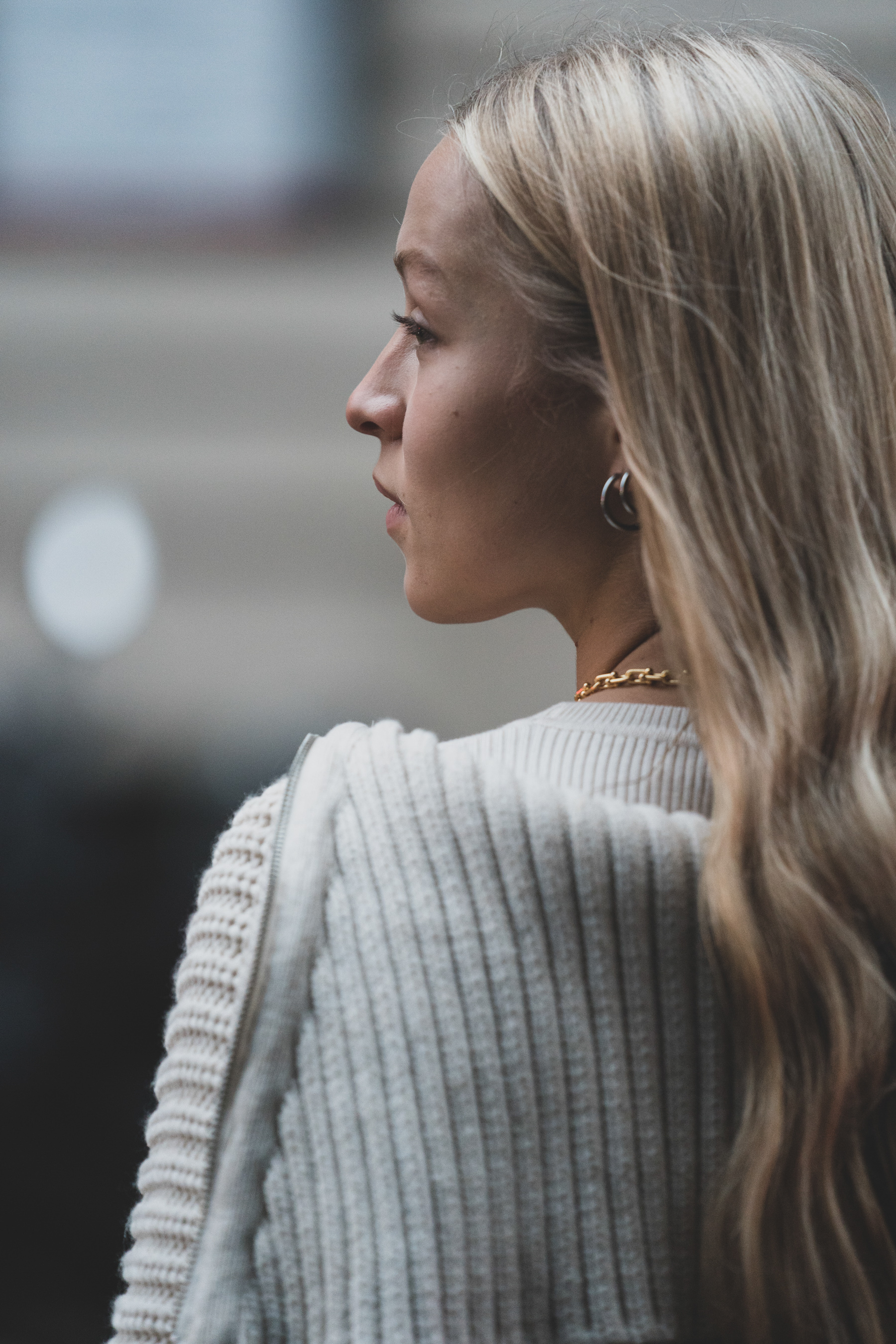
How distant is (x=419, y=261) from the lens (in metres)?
0.84

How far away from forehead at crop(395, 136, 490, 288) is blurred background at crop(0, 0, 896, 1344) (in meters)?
1.49

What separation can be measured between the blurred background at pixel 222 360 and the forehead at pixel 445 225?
4.88 feet

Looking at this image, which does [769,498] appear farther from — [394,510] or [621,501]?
[394,510]

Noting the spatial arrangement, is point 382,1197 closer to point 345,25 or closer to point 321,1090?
point 321,1090

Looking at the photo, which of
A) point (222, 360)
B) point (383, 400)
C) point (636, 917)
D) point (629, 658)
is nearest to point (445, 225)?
point (383, 400)

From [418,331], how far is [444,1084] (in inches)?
21.7

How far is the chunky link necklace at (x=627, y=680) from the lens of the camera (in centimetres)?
80

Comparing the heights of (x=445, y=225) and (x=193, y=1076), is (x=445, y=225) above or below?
above

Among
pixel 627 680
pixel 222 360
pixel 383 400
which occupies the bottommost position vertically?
pixel 627 680

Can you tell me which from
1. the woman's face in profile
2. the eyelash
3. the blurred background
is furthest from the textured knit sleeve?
the blurred background

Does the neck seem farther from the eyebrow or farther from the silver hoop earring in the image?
the eyebrow

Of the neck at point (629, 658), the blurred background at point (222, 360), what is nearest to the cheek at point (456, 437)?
the neck at point (629, 658)

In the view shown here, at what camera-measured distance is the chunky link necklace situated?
0.80 metres

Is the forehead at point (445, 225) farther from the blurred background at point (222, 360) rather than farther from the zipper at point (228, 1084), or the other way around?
the blurred background at point (222, 360)
